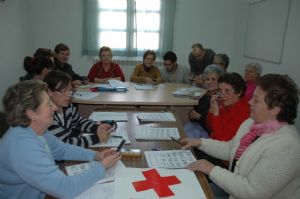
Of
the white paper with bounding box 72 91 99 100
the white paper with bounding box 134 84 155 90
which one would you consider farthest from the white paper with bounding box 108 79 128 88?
the white paper with bounding box 72 91 99 100

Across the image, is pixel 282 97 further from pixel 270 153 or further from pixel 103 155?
pixel 103 155

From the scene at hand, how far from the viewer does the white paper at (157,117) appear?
2.11m

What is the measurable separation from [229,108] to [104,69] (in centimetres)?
254

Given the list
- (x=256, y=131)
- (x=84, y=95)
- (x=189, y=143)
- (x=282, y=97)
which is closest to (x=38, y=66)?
(x=84, y=95)

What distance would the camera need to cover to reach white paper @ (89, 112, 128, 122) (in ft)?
6.91

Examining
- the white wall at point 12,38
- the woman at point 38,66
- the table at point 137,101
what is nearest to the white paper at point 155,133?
the table at point 137,101

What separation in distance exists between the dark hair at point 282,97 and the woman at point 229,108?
735mm

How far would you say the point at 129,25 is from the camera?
5.32 metres

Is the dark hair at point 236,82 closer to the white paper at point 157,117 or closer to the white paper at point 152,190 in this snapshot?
the white paper at point 157,117

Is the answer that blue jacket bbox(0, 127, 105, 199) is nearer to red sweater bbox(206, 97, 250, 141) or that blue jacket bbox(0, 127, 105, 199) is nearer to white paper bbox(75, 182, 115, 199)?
white paper bbox(75, 182, 115, 199)

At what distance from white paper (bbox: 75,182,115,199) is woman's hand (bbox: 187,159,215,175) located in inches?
16.2

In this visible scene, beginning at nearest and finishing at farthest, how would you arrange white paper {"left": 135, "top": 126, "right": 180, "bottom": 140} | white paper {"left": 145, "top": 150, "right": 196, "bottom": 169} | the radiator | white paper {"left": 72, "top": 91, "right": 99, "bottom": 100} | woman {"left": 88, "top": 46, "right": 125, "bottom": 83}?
1. white paper {"left": 145, "top": 150, "right": 196, "bottom": 169}
2. white paper {"left": 135, "top": 126, "right": 180, "bottom": 140}
3. white paper {"left": 72, "top": 91, "right": 99, "bottom": 100}
4. woman {"left": 88, "top": 46, "right": 125, "bottom": 83}
5. the radiator

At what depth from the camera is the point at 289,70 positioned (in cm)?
381

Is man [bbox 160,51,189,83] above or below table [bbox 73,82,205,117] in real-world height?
above
